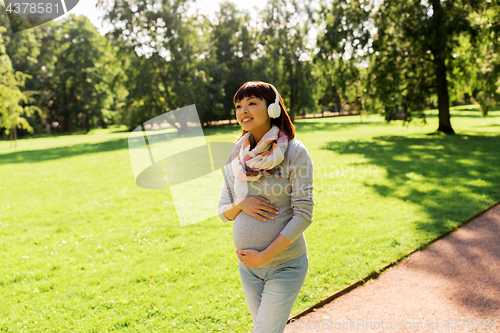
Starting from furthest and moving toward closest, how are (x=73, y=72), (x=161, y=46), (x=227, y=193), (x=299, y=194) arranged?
(x=73, y=72)
(x=161, y=46)
(x=227, y=193)
(x=299, y=194)

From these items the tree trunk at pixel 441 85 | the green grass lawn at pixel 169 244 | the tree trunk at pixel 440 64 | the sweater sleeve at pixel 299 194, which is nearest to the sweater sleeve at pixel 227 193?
the sweater sleeve at pixel 299 194

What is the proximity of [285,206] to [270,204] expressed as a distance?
0.10m

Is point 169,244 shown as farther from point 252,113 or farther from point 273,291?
point 252,113

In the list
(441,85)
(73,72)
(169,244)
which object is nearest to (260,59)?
(441,85)

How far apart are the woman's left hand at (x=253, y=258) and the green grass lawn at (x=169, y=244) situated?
169 cm

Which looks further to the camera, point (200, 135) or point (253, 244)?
point (200, 135)

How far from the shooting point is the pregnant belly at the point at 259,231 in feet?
6.98

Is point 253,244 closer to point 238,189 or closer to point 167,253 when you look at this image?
point 238,189

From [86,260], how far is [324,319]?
3.86 m

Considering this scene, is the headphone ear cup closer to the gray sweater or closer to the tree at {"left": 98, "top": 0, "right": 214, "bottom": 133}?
the gray sweater

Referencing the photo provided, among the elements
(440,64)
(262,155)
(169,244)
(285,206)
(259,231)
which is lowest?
(169,244)

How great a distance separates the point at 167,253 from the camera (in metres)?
5.44

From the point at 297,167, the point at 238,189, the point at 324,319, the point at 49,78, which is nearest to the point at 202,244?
the point at 324,319

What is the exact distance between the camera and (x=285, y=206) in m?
2.15
